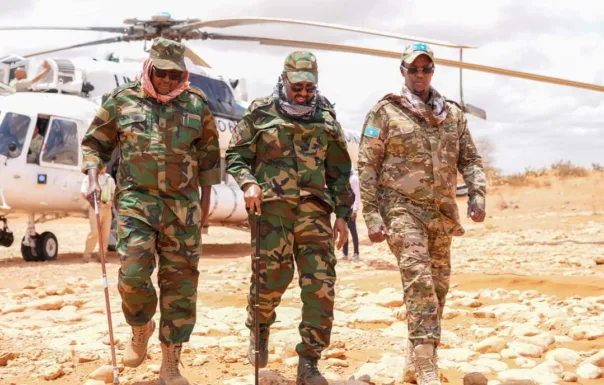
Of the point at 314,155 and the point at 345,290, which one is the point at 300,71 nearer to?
the point at 314,155

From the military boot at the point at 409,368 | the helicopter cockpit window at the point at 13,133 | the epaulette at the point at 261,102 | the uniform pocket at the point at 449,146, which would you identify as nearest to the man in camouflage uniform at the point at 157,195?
the epaulette at the point at 261,102

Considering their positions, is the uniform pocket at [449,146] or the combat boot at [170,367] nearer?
the combat boot at [170,367]

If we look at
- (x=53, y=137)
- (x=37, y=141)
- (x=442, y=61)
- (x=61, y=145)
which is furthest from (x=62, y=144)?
(x=442, y=61)

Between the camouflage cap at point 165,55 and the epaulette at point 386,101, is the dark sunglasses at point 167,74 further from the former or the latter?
the epaulette at point 386,101

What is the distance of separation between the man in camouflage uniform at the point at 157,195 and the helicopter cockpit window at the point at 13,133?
8161 mm

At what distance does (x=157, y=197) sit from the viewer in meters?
4.34

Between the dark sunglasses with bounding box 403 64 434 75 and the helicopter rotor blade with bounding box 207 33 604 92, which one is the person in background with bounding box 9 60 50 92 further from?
the dark sunglasses with bounding box 403 64 434 75

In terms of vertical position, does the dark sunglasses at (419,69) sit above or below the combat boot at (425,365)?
above

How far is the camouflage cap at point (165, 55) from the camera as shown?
436cm

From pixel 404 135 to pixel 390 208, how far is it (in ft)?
1.37

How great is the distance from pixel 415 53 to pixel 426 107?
12.2 inches

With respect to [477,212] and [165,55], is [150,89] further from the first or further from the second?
[477,212]

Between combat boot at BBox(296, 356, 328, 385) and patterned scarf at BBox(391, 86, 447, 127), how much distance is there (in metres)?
1.49

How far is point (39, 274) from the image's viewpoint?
10.7 meters
